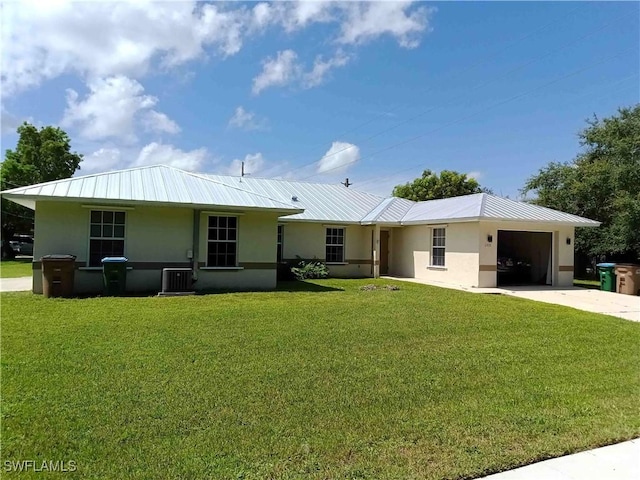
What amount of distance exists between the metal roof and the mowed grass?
184 inches

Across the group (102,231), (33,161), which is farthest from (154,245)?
(33,161)

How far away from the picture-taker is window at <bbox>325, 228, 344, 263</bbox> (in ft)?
71.2

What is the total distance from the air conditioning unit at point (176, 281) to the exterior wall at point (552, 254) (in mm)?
10866

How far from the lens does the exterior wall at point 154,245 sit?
42.8 feet

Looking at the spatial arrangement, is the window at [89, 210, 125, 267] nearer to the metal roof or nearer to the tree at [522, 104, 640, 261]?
the metal roof

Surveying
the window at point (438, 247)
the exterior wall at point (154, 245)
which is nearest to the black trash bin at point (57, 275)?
the exterior wall at point (154, 245)

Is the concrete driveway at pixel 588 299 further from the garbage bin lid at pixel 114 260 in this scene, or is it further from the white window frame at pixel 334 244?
the garbage bin lid at pixel 114 260

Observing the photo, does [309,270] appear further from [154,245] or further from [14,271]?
[14,271]

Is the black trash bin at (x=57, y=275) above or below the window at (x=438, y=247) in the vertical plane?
below

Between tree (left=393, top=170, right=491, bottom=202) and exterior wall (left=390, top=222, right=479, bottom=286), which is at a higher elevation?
tree (left=393, top=170, right=491, bottom=202)

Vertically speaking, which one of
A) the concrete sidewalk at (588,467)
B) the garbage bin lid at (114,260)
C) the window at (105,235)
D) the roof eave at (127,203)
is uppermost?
the roof eave at (127,203)

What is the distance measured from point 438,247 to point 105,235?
43.7 ft

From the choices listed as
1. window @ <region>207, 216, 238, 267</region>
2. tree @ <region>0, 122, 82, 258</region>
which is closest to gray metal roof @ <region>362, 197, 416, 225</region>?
window @ <region>207, 216, 238, 267</region>

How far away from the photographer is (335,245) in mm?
21812
